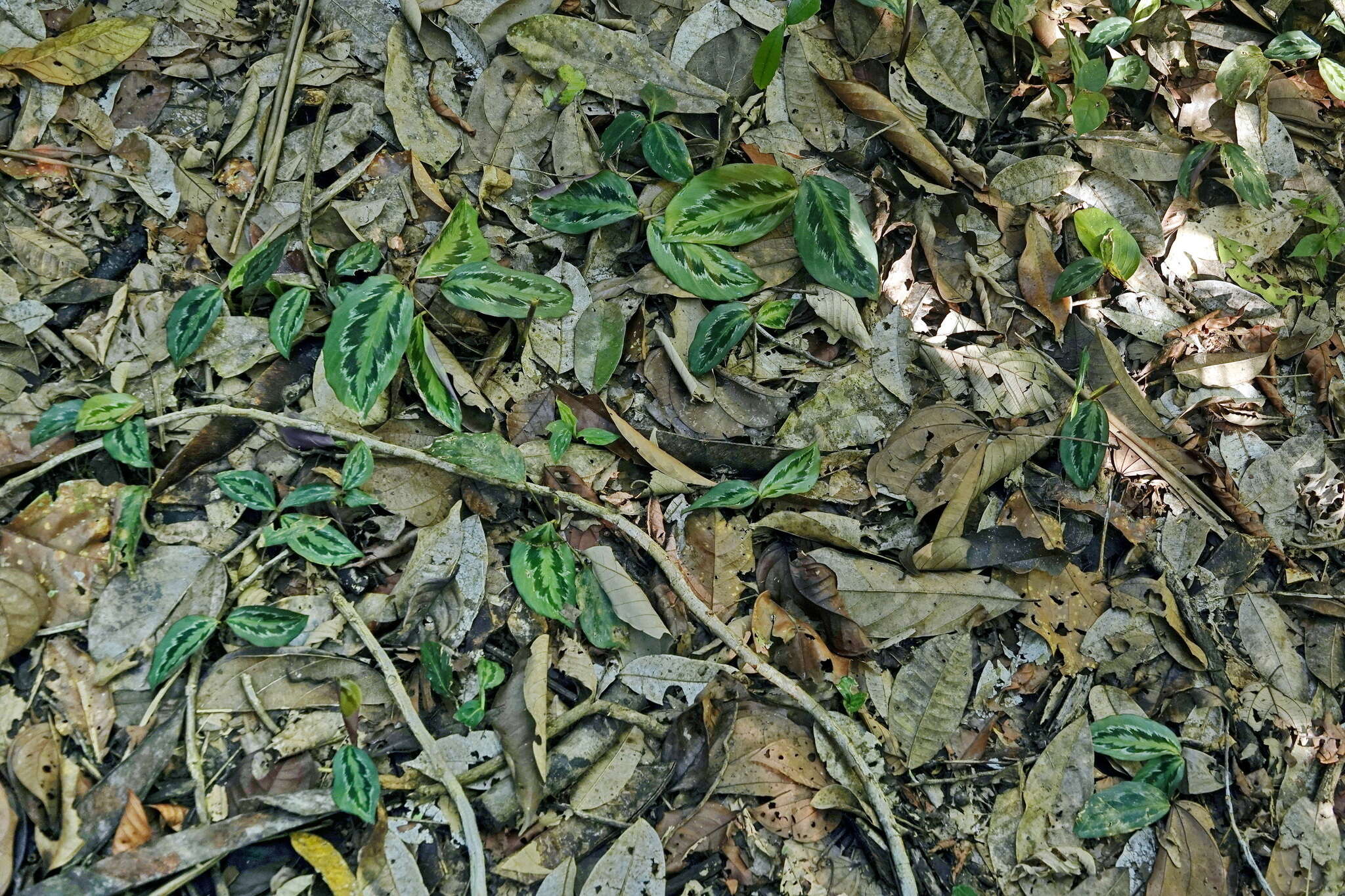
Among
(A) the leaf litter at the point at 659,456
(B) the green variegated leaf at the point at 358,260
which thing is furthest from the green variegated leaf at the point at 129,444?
(B) the green variegated leaf at the point at 358,260

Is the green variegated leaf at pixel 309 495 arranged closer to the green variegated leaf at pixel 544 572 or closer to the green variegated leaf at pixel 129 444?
the green variegated leaf at pixel 129 444

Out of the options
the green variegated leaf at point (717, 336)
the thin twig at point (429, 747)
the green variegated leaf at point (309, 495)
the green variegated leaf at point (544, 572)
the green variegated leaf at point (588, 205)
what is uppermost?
the green variegated leaf at point (588, 205)

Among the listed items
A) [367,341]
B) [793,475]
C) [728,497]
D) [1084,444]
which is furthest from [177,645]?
[1084,444]

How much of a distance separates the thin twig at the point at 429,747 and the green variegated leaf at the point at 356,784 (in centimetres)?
10

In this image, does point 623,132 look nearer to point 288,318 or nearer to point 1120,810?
point 288,318

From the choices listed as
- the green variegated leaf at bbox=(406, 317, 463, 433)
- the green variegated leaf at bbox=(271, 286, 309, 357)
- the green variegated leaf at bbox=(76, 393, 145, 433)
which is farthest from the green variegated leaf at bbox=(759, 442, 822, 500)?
the green variegated leaf at bbox=(76, 393, 145, 433)

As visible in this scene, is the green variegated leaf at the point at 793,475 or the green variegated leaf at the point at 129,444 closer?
the green variegated leaf at the point at 129,444

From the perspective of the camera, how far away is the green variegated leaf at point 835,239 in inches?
87.2

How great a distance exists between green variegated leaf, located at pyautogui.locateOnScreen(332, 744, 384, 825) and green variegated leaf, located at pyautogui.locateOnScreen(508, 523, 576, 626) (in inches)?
16.7

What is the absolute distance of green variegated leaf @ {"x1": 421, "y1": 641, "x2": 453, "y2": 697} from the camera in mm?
1743

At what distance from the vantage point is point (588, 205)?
221 cm

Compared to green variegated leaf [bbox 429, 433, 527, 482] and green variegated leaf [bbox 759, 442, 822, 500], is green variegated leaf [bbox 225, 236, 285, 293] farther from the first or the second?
green variegated leaf [bbox 759, 442, 822, 500]

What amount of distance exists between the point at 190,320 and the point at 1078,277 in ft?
7.03

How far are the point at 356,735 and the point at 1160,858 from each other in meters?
1.67
